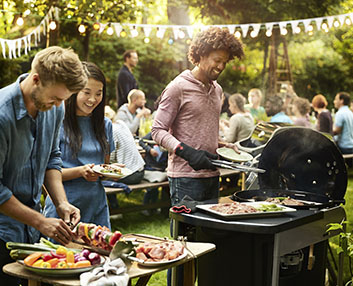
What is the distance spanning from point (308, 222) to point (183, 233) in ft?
2.43

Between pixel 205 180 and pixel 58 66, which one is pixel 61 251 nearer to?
pixel 58 66

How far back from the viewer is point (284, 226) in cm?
293

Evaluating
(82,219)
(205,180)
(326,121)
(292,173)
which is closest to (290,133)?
(292,173)

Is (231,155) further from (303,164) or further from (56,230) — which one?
(56,230)

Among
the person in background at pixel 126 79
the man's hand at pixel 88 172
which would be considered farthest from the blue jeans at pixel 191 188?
the person in background at pixel 126 79

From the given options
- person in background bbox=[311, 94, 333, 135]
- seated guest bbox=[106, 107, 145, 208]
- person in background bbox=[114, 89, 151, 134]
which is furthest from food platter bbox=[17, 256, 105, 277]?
person in background bbox=[311, 94, 333, 135]

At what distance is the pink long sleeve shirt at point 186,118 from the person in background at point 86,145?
38 cm

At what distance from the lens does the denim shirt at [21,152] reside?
7.49 feet

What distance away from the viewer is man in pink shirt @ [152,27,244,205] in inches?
133

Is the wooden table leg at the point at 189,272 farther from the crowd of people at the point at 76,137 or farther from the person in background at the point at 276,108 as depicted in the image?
the person in background at the point at 276,108

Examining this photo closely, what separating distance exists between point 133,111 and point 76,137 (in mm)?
4948

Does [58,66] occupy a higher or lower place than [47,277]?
higher

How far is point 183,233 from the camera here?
10.4ft

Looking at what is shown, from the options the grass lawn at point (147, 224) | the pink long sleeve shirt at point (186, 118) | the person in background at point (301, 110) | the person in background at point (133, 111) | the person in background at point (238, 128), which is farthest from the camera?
the person in background at point (301, 110)
